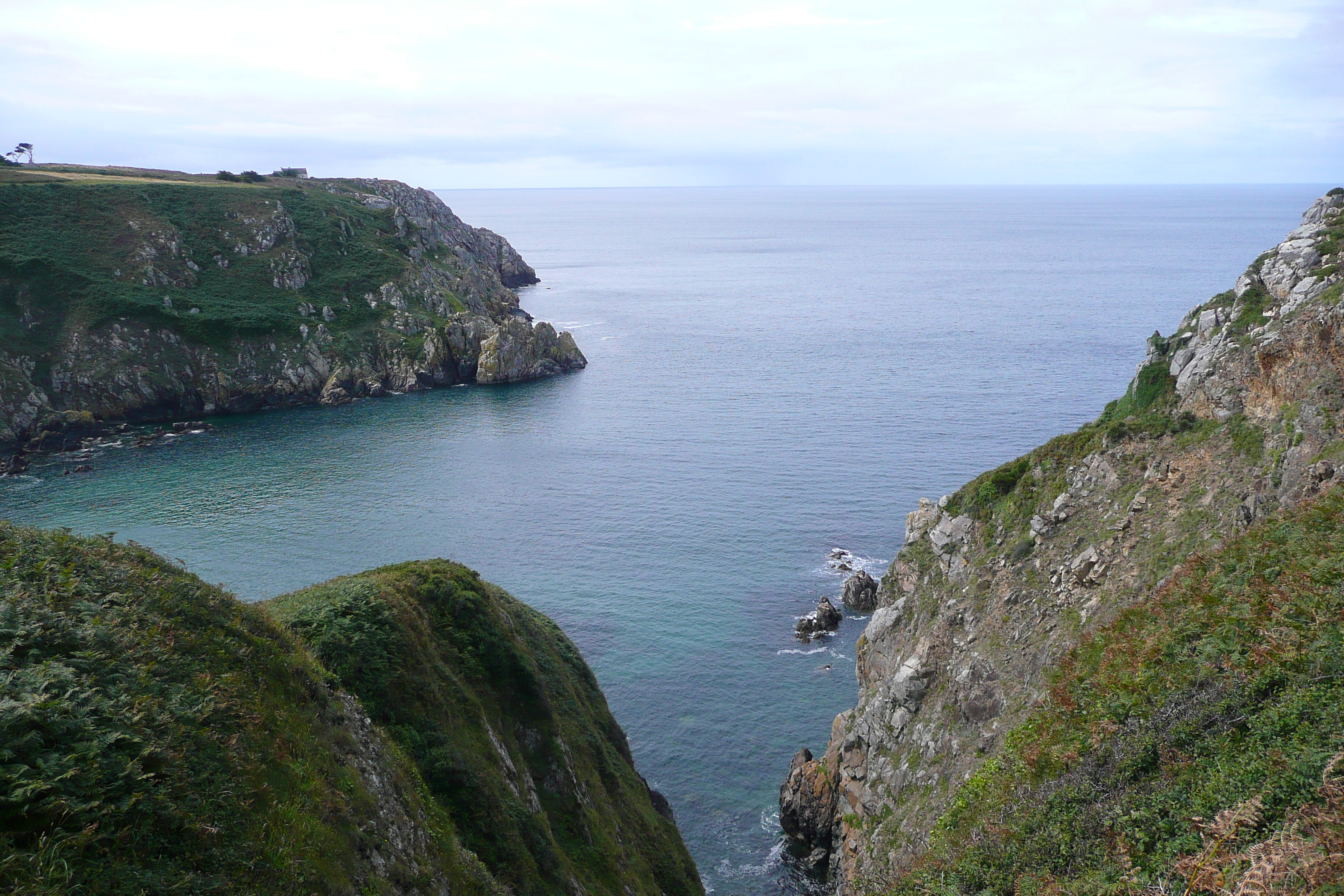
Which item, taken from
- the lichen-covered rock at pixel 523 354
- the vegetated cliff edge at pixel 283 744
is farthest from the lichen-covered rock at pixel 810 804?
the lichen-covered rock at pixel 523 354

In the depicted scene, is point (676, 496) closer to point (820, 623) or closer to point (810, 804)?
point (820, 623)

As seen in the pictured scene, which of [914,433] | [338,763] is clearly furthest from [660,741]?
[914,433]

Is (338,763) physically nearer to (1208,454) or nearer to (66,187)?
(1208,454)

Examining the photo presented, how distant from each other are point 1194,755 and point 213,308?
13115 cm

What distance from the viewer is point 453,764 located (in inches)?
886

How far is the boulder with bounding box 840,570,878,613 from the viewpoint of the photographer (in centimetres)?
5897

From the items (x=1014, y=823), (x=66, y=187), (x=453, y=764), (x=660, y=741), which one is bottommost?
(x=660, y=741)

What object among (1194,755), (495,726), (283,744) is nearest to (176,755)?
(283,744)

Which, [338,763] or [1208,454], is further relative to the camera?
[1208,454]

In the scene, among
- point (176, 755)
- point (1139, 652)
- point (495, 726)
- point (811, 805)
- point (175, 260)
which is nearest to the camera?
point (176, 755)

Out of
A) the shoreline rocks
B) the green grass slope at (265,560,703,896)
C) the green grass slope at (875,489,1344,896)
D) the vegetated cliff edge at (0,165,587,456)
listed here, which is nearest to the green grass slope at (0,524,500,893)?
the green grass slope at (265,560,703,896)

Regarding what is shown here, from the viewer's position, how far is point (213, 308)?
116 m

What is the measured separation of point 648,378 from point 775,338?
34102mm

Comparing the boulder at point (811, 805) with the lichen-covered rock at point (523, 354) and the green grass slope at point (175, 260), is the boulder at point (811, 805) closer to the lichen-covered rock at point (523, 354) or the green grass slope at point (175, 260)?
the lichen-covered rock at point (523, 354)
